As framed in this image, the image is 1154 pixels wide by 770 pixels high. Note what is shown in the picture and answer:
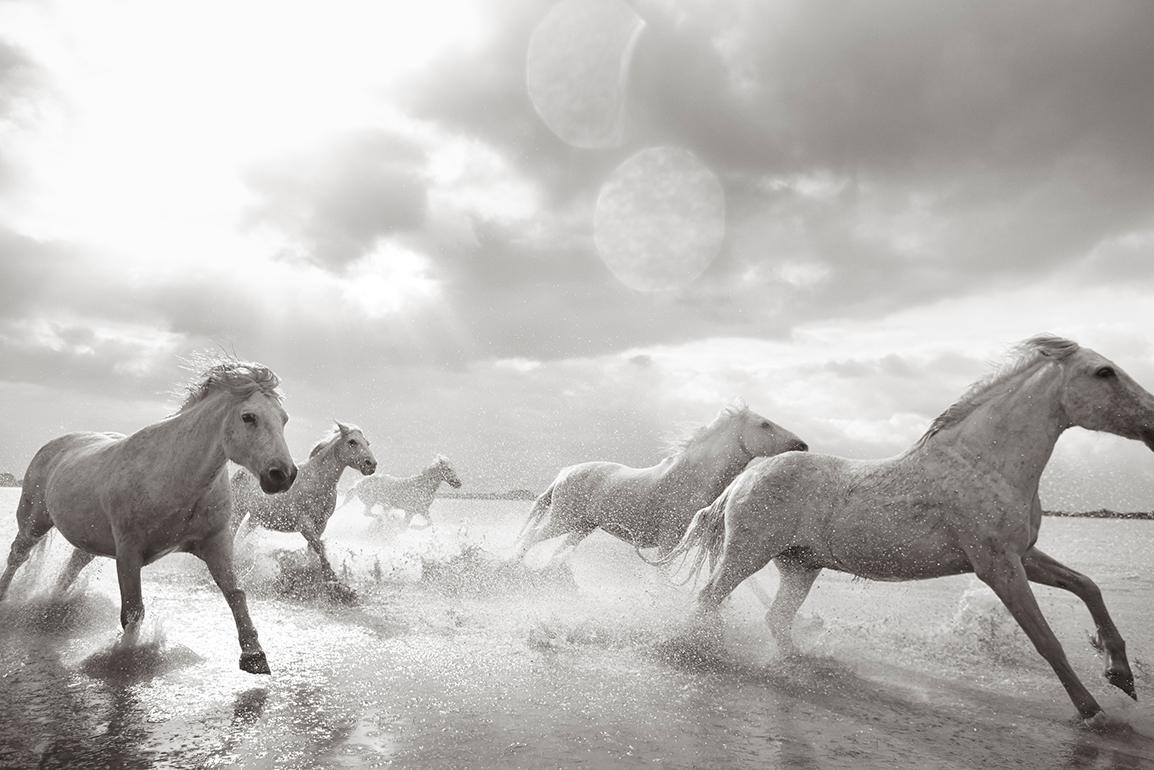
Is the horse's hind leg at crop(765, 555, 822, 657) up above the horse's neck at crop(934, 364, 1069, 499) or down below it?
below

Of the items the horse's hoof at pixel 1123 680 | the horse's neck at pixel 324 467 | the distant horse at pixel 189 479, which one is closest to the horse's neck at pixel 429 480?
the horse's neck at pixel 324 467

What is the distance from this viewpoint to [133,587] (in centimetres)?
477

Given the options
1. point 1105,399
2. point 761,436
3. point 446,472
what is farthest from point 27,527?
point 446,472

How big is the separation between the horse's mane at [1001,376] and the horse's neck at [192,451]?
195 inches

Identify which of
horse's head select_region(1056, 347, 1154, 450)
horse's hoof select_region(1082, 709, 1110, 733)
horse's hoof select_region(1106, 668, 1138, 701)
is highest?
horse's head select_region(1056, 347, 1154, 450)

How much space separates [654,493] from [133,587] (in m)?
4.92

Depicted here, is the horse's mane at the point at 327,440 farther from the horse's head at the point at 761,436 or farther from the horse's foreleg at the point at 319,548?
the horse's head at the point at 761,436

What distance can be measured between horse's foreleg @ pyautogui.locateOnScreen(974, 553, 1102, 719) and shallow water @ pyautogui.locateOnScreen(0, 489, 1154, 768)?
0.19 meters

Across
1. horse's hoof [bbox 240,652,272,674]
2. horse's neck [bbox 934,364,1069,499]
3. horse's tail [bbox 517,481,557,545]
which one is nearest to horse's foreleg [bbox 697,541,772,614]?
horse's neck [bbox 934,364,1069,499]

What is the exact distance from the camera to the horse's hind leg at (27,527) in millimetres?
6395

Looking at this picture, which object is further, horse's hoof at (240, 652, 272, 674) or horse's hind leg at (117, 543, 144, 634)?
horse's hind leg at (117, 543, 144, 634)

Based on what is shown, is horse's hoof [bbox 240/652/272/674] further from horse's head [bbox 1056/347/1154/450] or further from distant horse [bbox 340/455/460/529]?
distant horse [bbox 340/455/460/529]

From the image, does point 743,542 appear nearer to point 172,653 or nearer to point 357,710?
point 357,710

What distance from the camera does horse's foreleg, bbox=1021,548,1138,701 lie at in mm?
4438
